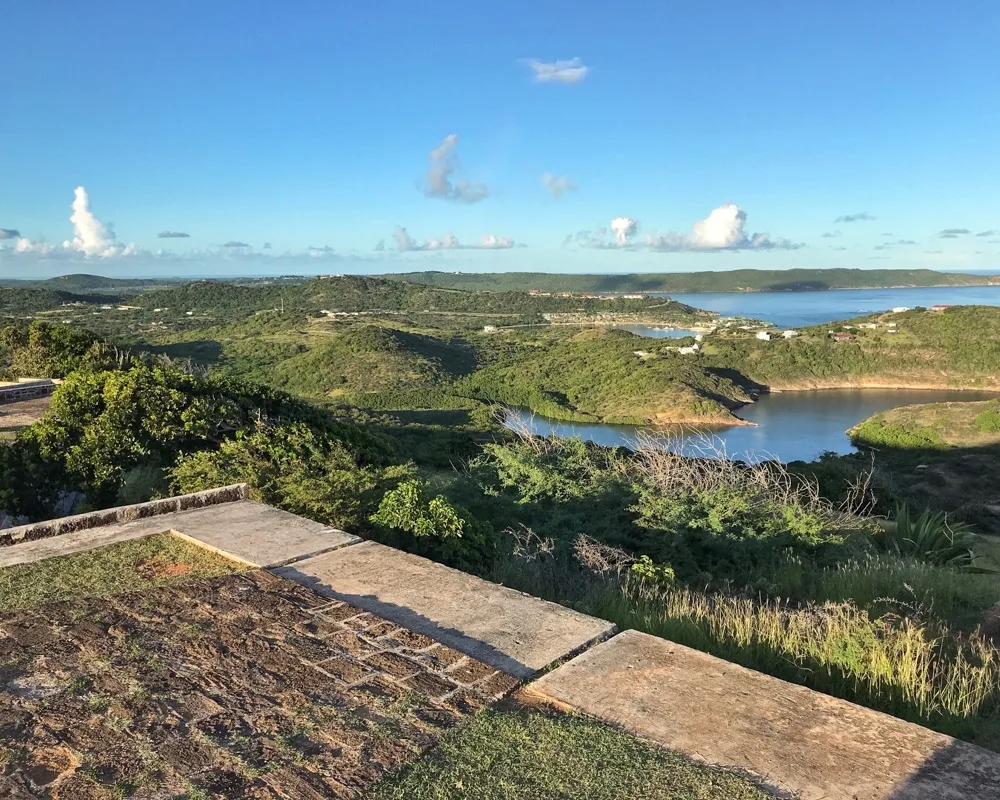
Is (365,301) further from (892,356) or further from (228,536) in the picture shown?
(228,536)

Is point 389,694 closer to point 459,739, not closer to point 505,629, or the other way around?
point 459,739

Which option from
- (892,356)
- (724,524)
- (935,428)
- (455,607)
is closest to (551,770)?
(455,607)

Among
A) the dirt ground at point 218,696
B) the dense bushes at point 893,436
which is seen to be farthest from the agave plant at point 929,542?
the dense bushes at point 893,436

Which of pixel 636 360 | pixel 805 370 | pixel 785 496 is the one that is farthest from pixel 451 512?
pixel 805 370

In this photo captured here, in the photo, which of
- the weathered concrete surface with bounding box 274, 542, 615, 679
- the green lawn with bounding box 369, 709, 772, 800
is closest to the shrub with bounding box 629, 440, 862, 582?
the weathered concrete surface with bounding box 274, 542, 615, 679

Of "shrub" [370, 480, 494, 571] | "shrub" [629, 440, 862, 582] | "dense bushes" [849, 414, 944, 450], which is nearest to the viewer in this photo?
"shrub" [370, 480, 494, 571]

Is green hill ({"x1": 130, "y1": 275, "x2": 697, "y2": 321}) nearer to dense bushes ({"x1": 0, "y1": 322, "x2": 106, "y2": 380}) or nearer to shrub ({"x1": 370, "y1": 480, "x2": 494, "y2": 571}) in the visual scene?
dense bushes ({"x1": 0, "y1": 322, "x2": 106, "y2": 380})

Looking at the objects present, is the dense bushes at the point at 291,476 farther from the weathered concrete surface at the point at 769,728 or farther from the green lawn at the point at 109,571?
the weathered concrete surface at the point at 769,728
